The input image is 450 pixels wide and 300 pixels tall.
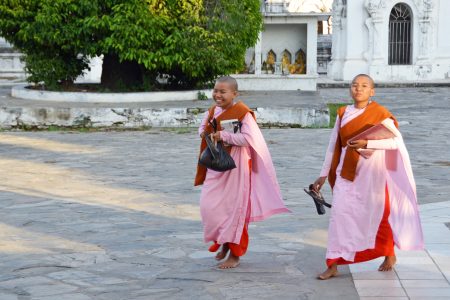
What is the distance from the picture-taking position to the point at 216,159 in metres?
6.34

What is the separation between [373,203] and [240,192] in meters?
0.99

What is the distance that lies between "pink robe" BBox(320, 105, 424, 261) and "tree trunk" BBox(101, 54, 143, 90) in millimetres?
12920

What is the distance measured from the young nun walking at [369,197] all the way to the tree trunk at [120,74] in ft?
42.3

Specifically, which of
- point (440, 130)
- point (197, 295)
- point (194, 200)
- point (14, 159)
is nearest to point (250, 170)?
point (197, 295)

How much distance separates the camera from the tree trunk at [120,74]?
18.7 metres

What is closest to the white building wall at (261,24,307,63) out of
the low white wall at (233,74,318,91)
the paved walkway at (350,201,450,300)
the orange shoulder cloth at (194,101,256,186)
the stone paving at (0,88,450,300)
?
the low white wall at (233,74,318,91)

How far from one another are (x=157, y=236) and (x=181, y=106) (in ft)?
30.5

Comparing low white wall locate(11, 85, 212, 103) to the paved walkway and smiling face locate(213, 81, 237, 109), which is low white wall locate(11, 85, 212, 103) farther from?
smiling face locate(213, 81, 237, 109)

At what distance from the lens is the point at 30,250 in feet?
22.9

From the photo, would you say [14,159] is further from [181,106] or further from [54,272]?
[54,272]

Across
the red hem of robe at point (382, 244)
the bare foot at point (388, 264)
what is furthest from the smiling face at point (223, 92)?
the bare foot at point (388, 264)

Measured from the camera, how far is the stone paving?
19.5 ft

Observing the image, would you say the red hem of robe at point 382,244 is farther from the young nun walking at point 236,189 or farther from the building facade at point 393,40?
the building facade at point 393,40

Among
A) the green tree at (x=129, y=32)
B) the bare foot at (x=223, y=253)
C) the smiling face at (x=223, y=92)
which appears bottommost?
the bare foot at (x=223, y=253)
